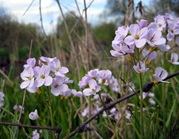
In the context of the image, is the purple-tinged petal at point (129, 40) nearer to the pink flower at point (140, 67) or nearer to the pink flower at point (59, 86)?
the pink flower at point (140, 67)

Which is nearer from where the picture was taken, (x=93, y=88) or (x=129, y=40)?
(x=129, y=40)

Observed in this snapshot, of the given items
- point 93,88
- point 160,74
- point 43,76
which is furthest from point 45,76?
point 160,74

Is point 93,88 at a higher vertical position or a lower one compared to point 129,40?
lower

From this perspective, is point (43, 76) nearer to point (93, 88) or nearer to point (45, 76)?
point (45, 76)

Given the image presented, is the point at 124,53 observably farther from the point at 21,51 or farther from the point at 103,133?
the point at 21,51

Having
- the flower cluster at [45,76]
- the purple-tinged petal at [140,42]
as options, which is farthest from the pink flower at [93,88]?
the purple-tinged petal at [140,42]

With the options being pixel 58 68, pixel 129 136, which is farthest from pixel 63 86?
pixel 129 136

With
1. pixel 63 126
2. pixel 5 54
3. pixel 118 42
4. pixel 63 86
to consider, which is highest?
pixel 118 42

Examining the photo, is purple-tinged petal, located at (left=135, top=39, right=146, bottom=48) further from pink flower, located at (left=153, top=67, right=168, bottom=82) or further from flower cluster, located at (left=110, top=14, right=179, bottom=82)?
pink flower, located at (left=153, top=67, right=168, bottom=82)
